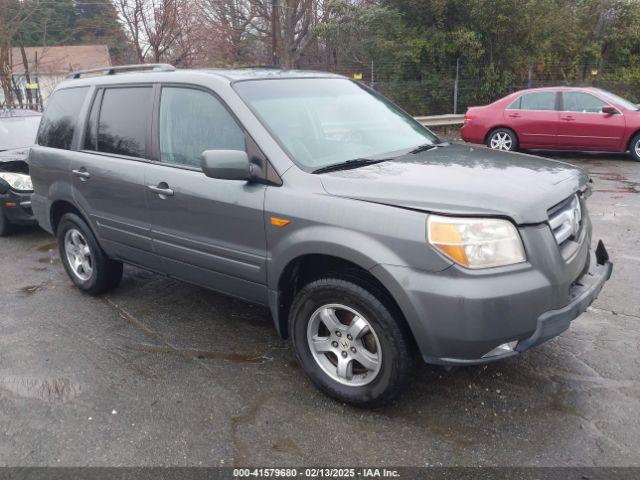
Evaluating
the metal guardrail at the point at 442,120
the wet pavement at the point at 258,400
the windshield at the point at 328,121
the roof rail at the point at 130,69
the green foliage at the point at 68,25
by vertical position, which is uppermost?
the green foliage at the point at 68,25

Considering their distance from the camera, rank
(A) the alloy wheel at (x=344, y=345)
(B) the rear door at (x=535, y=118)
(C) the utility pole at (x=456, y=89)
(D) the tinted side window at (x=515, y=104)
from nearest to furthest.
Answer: (A) the alloy wheel at (x=344, y=345) → (B) the rear door at (x=535, y=118) → (D) the tinted side window at (x=515, y=104) → (C) the utility pole at (x=456, y=89)

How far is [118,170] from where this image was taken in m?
4.16

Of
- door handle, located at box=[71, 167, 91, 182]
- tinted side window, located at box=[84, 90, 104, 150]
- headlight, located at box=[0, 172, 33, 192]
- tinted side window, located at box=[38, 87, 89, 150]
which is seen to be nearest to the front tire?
door handle, located at box=[71, 167, 91, 182]

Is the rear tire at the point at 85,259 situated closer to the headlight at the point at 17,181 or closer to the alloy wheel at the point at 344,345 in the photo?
the headlight at the point at 17,181

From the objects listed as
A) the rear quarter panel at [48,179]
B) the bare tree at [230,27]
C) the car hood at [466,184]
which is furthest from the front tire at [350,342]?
the bare tree at [230,27]

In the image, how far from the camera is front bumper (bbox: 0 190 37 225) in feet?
22.4

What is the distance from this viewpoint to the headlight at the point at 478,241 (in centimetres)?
261

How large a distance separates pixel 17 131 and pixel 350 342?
281 inches

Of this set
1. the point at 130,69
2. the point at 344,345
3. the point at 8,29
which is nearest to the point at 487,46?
the point at 8,29

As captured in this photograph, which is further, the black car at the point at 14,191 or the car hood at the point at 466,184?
the black car at the point at 14,191

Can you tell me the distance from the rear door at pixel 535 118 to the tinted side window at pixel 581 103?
21 cm

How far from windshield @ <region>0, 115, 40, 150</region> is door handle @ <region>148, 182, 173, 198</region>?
509cm

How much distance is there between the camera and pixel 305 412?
3117 millimetres

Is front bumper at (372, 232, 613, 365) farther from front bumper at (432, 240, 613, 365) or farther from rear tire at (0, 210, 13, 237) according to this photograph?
rear tire at (0, 210, 13, 237)
